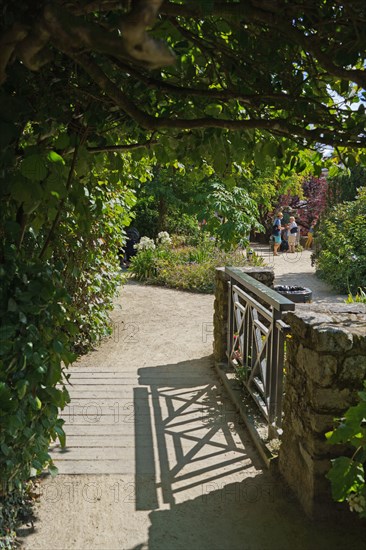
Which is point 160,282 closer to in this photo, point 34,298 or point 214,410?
point 214,410

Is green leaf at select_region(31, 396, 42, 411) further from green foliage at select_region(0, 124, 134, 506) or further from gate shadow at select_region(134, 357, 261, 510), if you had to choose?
gate shadow at select_region(134, 357, 261, 510)

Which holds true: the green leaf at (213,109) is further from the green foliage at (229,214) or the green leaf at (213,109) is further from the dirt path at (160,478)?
the green foliage at (229,214)

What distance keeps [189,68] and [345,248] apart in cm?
1094

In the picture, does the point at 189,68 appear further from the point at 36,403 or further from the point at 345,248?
the point at 345,248

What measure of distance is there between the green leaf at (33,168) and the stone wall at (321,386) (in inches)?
68.8

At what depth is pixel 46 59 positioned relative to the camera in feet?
5.49

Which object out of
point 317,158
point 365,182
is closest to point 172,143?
point 317,158

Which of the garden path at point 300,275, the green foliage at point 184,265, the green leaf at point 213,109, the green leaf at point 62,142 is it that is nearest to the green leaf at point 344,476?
the green leaf at point 62,142

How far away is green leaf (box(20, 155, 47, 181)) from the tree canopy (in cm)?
12

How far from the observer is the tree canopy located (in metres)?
1.59

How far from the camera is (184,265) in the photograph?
13.2 meters

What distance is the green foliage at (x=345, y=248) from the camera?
508 inches

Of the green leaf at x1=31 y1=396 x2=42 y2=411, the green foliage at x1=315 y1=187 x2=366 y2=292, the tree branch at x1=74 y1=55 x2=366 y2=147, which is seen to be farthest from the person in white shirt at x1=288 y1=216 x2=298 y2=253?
the green leaf at x1=31 y1=396 x2=42 y2=411

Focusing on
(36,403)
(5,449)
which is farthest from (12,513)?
(36,403)
